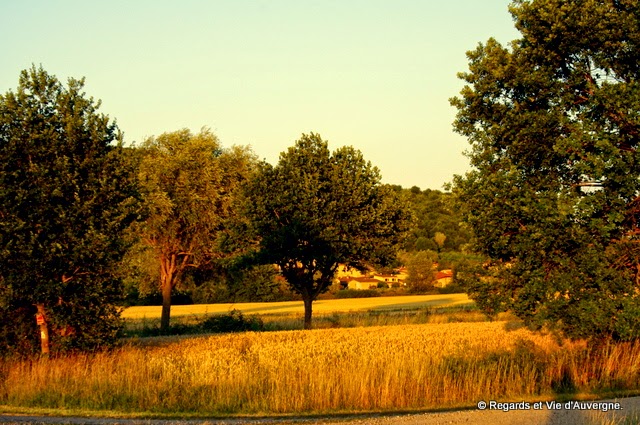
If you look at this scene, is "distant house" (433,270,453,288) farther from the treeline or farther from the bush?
the bush

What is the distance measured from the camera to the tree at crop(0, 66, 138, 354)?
24938mm

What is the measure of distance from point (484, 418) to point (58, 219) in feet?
52.6

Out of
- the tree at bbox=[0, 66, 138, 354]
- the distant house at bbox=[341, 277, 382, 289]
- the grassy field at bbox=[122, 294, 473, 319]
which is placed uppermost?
the tree at bbox=[0, 66, 138, 354]

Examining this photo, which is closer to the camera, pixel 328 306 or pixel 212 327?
pixel 212 327

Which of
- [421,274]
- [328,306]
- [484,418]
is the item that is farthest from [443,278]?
[484,418]

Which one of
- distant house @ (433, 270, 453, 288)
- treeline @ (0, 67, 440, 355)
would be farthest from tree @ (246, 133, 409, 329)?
distant house @ (433, 270, 453, 288)

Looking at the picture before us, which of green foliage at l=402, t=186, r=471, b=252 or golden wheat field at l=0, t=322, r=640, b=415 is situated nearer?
golden wheat field at l=0, t=322, r=640, b=415

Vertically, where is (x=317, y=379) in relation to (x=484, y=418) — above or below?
above

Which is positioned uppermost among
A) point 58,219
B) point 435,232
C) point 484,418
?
point 435,232

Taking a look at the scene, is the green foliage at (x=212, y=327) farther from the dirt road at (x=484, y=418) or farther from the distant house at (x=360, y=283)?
the distant house at (x=360, y=283)

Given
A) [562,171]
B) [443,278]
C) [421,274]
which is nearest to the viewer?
[562,171]

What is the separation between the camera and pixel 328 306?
77.9 metres

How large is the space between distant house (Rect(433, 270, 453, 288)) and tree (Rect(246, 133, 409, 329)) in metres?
56.4

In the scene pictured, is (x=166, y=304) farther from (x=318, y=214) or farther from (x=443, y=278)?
(x=443, y=278)
